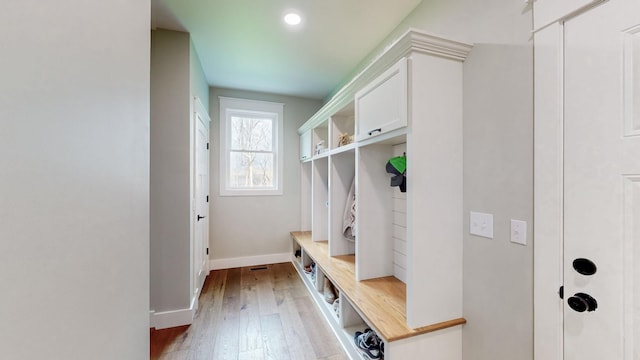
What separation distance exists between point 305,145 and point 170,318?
2.61 meters

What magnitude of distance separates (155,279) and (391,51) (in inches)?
106

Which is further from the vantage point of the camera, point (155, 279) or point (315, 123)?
point (315, 123)

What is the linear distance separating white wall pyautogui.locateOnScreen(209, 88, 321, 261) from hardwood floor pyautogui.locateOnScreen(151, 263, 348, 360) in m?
0.69

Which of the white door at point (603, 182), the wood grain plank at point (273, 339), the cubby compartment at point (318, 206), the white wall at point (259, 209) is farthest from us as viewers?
the white wall at point (259, 209)

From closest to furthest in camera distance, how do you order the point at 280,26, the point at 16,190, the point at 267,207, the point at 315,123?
the point at 16,190, the point at 280,26, the point at 315,123, the point at 267,207

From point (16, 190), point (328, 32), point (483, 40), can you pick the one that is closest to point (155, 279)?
point (16, 190)

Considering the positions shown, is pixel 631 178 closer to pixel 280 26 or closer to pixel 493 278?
pixel 493 278

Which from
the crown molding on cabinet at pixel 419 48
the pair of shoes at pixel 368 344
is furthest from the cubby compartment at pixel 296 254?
the crown molding on cabinet at pixel 419 48

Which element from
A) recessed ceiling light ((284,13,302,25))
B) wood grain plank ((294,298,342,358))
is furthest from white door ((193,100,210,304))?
recessed ceiling light ((284,13,302,25))

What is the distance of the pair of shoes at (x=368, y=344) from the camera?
1.59 metres

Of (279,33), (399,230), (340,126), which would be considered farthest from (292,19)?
(399,230)

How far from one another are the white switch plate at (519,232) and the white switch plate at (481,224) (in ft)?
0.33

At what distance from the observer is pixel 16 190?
0.38 meters

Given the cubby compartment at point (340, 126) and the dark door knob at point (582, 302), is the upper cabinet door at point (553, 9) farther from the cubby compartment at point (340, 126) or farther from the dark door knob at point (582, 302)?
the cubby compartment at point (340, 126)
